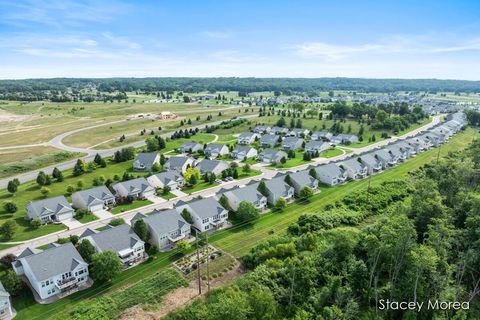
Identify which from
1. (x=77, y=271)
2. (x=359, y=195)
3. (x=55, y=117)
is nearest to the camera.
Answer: (x=77, y=271)

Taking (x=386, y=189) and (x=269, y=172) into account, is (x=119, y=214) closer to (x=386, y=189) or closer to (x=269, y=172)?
(x=269, y=172)

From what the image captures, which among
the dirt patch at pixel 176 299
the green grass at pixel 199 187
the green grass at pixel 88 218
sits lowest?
the dirt patch at pixel 176 299

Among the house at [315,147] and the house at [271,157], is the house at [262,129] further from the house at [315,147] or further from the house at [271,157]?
the house at [271,157]

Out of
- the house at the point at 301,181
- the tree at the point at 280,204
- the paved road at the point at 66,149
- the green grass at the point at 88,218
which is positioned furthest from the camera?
the paved road at the point at 66,149

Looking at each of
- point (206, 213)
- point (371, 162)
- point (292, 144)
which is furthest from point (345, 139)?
point (206, 213)

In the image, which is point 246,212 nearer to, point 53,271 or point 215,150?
point 53,271

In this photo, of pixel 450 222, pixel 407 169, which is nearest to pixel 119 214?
pixel 450 222

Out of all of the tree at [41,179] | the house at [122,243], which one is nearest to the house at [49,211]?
the house at [122,243]
